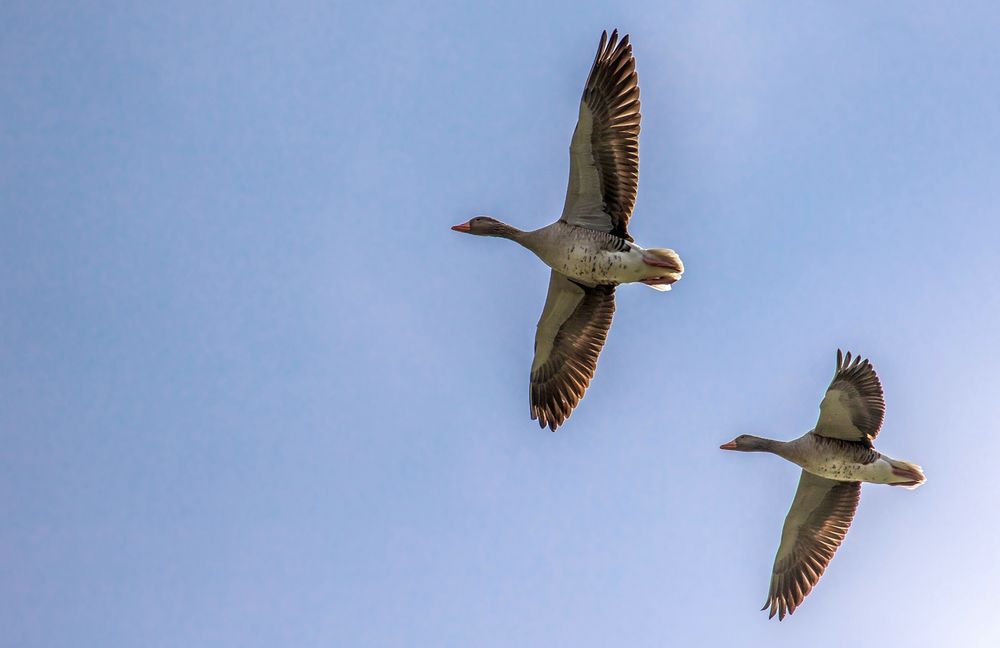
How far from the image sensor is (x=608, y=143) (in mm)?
15609

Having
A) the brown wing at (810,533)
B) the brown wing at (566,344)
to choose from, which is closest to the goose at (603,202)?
the brown wing at (566,344)

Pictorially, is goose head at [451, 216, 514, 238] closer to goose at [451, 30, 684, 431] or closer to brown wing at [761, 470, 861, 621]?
goose at [451, 30, 684, 431]

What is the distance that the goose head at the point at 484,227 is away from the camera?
16.7 meters

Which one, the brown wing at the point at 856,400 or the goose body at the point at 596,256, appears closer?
the goose body at the point at 596,256

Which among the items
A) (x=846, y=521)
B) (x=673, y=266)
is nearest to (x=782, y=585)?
(x=846, y=521)

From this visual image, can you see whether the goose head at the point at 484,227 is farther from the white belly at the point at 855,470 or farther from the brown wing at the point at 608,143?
the white belly at the point at 855,470

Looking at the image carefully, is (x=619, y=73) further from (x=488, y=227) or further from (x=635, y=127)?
(x=488, y=227)

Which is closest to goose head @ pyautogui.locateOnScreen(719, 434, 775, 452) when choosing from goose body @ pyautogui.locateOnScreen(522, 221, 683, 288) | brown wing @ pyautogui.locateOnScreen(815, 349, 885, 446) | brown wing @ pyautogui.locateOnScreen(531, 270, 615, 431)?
brown wing @ pyautogui.locateOnScreen(815, 349, 885, 446)

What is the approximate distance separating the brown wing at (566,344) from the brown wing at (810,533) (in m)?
3.88

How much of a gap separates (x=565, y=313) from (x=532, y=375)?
108 cm

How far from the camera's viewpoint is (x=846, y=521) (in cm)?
1873

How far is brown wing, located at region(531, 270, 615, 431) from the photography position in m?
17.2

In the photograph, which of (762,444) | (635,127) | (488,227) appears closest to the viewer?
(635,127)

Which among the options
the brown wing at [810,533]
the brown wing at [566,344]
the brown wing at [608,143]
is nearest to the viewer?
the brown wing at [608,143]
